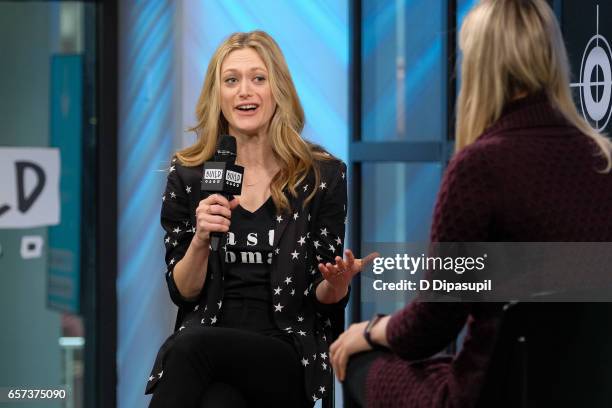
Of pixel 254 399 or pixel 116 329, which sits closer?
pixel 254 399

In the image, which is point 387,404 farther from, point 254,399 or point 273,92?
point 273,92

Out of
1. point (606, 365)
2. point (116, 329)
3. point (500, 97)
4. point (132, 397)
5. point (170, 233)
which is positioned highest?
point (500, 97)

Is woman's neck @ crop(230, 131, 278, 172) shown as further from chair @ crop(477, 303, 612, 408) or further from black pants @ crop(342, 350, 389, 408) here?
chair @ crop(477, 303, 612, 408)

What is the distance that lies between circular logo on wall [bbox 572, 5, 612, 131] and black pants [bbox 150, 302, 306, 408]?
1.13m

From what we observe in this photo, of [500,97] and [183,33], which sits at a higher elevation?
[183,33]

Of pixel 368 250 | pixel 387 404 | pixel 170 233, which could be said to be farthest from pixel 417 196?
pixel 387 404

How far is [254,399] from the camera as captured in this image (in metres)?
2.46

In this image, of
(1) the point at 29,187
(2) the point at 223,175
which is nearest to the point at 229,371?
(2) the point at 223,175

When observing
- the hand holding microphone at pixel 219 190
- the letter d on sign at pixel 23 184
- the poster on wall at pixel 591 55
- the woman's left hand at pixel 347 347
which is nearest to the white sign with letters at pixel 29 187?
the letter d on sign at pixel 23 184

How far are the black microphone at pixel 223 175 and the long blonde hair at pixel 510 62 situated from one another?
0.63 meters

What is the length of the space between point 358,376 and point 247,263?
711mm

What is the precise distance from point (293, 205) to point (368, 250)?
1.37 meters

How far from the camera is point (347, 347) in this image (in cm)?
203

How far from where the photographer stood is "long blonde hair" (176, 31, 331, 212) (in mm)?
2752
